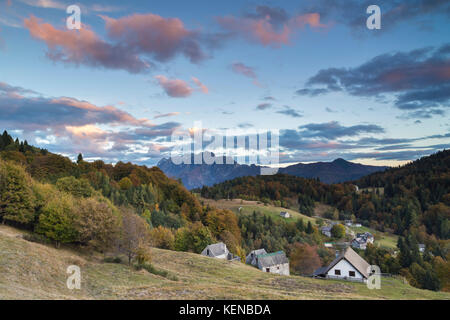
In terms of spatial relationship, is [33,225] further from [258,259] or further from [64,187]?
[258,259]

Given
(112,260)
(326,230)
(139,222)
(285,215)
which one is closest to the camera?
(112,260)

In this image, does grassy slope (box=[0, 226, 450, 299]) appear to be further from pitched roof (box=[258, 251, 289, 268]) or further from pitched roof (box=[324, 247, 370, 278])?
pitched roof (box=[258, 251, 289, 268])

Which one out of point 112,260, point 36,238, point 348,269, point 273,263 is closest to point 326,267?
point 348,269

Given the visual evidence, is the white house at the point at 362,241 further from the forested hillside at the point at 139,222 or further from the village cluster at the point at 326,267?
the forested hillside at the point at 139,222

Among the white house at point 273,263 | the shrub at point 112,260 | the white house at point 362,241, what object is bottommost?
the white house at point 362,241

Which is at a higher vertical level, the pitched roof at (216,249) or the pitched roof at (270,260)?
the pitched roof at (216,249)

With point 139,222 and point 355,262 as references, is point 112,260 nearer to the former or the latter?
point 139,222

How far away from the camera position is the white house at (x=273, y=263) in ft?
265

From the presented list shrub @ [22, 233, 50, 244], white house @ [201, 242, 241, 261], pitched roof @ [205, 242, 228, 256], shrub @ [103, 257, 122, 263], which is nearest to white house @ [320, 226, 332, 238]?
white house @ [201, 242, 241, 261]

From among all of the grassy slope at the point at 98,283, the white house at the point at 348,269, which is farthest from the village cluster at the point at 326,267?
the grassy slope at the point at 98,283

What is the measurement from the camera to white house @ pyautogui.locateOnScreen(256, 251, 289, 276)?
8088cm

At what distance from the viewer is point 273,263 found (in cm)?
8256

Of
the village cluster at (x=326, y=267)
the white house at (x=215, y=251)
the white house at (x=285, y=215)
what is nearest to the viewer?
the village cluster at (x=326, y=267)
